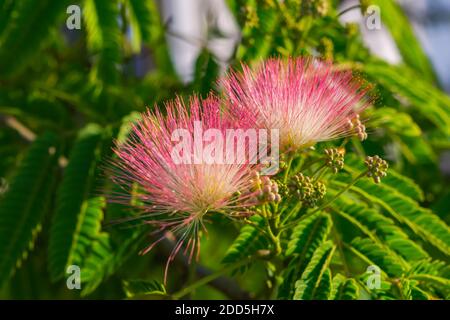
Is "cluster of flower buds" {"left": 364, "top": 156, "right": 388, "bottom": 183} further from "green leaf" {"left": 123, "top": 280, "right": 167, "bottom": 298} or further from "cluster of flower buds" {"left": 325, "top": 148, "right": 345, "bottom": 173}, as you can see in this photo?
"green leaf" {"left": 123, "top": 280, "right": 167, "bottom": 298}

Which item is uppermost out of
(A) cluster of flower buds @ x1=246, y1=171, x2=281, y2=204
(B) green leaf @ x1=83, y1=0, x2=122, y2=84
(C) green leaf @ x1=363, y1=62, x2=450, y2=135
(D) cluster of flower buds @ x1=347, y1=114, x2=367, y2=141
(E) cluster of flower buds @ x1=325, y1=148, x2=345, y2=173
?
(B) green leaf @ x1=83, y1=0, x2=122, y2=84

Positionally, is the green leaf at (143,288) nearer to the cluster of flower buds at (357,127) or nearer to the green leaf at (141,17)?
the cluster of flower buds at (357,127)

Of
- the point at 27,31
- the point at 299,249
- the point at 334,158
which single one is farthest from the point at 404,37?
the point at 334,158

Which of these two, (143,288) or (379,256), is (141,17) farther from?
(379,256)

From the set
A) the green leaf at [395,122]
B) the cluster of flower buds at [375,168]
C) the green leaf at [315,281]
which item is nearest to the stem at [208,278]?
the green leaf at [315,281]

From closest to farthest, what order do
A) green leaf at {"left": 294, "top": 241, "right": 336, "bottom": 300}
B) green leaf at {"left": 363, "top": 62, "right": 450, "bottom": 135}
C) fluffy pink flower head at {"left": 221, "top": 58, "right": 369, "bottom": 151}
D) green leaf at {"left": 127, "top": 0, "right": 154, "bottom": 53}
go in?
fluffy pink flower head at {"left": 221, "top": 58, "right": 369, "bottom": 151} < green leaf at {"left": 294, "top": 241, "right": 336, "bottom": 300} < green leaf at {"left": 363, "top": 62, "right": 450, "bottom": 135} < green leaf at {"left": 127, "top": 0, "right": 154, "bottom": 53}

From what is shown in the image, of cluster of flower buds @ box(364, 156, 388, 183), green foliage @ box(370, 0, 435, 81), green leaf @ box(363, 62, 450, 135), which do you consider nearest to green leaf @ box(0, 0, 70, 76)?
green leaf @ box(363, 62, 450, 135)
